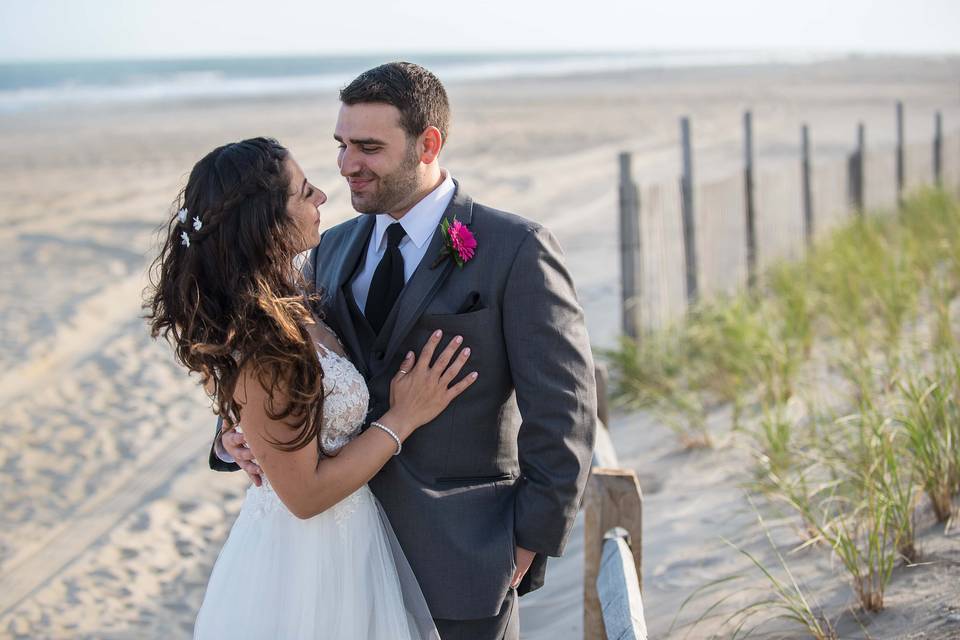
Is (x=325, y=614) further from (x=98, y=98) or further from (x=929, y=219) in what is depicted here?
(x=98, y=98)

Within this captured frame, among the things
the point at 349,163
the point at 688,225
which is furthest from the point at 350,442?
the point at 688,225

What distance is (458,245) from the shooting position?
7.96 ft

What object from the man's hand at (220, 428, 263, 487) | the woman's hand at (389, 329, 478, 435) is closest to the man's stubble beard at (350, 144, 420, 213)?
the woman's hand at (389, 329, 478, 435)

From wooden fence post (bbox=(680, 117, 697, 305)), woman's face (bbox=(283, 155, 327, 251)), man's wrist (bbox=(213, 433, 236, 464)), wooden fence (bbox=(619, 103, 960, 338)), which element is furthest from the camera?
wooden fence post (bbox=(680, 117, 697, 305))

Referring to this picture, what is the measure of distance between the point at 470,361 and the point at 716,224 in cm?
554

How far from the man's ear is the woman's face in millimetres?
298

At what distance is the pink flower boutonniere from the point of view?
2426 mm

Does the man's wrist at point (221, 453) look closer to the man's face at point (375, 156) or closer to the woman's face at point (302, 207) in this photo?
the woman's face at point (302, 207)

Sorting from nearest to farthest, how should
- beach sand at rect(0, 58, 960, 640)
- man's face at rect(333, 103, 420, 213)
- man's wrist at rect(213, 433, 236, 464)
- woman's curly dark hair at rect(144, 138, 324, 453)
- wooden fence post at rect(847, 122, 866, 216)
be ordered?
woman's curly dark hair at rect(144, 138, 324, 453) → man's face at rect(333, 103, 420, 213) → man's wrist at rect(213, 433, 236, 464) → beach sand at rect(0, 58, 960, 640) → wooden fence post at rect(847, 122, 866, 216)

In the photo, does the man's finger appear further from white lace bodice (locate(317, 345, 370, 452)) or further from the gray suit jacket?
white lace bodice (locate(317, 345, 370, 452))

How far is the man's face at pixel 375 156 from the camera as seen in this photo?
95.4 inches

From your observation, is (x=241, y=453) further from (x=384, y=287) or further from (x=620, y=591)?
(x=620, y=591)

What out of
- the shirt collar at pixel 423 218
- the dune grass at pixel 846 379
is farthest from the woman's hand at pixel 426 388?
the dune grass at pixel 846 379

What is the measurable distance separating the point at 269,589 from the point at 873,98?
32.3 m
